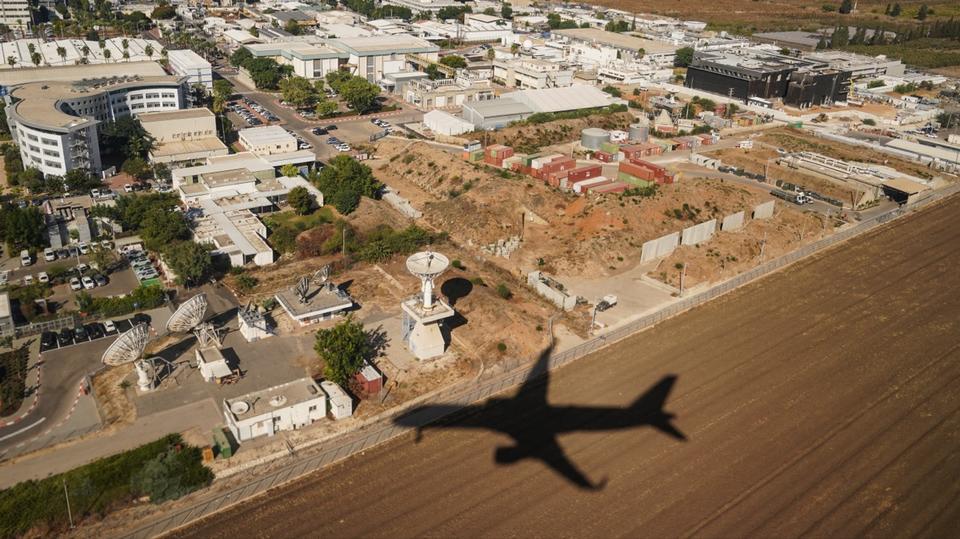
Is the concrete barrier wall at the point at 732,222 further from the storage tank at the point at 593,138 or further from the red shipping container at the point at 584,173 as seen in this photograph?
the storage tank at the point at 593,138

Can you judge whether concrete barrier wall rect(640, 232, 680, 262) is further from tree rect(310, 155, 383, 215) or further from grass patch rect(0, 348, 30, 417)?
grass patch rect(0, 348, 30, 417)

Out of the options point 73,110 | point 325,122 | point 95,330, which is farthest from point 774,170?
point 73,110

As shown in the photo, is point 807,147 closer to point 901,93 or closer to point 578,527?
point 901,93

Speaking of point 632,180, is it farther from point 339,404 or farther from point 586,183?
point 339,404

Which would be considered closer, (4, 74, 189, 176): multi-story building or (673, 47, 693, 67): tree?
(4, 74, 189, 176): multi-story building

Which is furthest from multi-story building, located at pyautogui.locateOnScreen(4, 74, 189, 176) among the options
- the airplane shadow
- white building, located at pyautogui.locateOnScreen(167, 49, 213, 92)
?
the airplane shadow


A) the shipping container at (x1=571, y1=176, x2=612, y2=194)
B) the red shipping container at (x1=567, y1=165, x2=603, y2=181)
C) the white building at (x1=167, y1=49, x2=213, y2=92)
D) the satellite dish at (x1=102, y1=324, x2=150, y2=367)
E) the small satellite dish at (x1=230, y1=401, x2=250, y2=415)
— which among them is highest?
the white building at (x1=167, y1=49, x2=213, y2=92)
